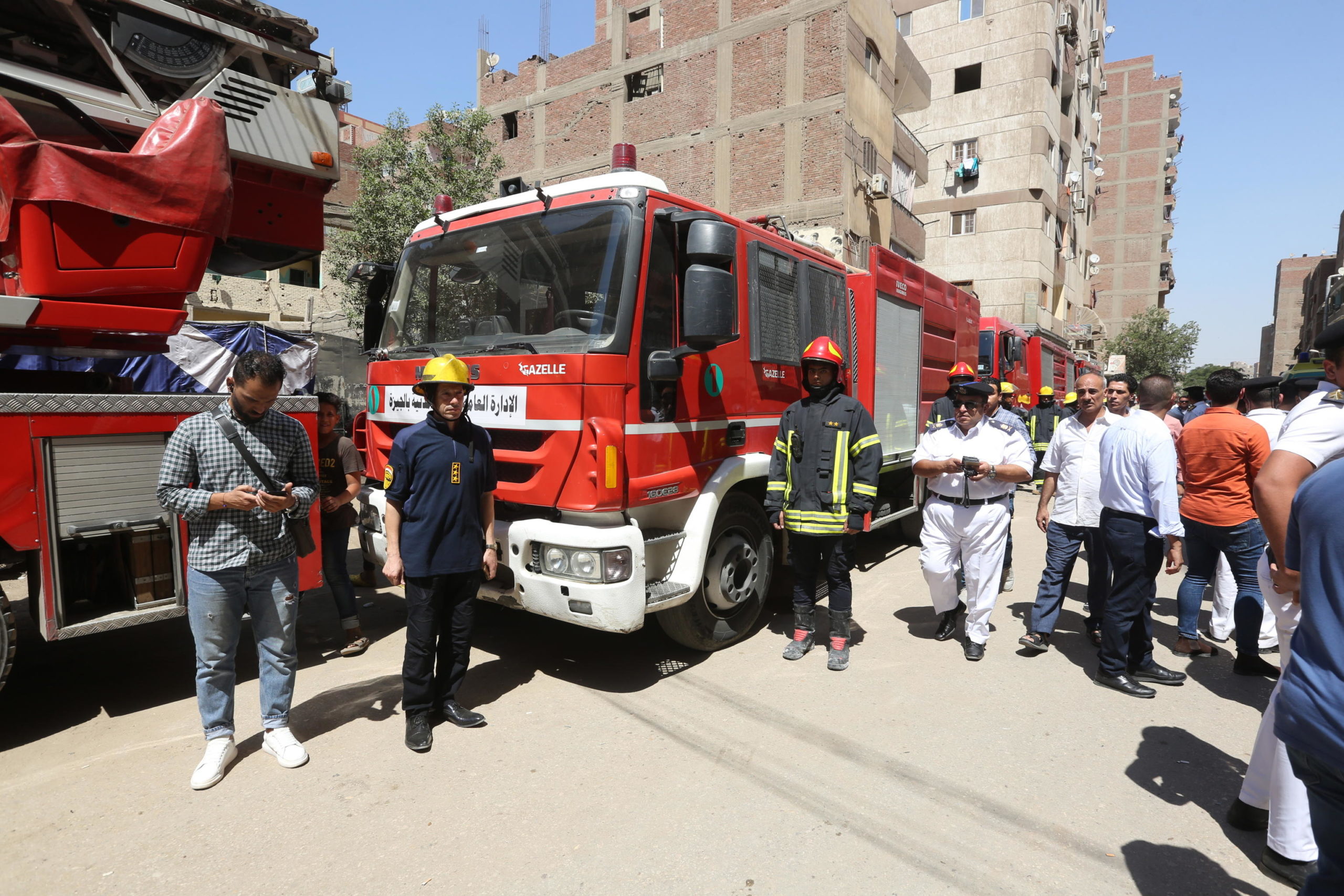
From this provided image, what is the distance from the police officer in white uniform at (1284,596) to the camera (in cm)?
243

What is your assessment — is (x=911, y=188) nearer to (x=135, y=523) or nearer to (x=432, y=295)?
(x=432, y=295)

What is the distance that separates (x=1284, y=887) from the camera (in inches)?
103

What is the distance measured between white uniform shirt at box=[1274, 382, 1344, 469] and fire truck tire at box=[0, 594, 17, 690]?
5.33m

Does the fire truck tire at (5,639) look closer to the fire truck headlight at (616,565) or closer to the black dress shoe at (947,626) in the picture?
the fire truck headlight at (616,565)

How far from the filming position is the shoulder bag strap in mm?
3270

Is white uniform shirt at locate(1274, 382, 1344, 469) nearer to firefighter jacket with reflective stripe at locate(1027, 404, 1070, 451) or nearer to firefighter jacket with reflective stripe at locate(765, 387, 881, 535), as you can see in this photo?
firefighter jacket with reflective stripe at locate(765, 387, 881, 535)

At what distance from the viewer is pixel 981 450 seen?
4816 millimetres

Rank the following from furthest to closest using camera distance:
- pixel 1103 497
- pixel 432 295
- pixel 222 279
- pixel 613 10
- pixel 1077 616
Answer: pixel 613 10, pixel 222 279, pixel 1077 616, pixel 432 295, pixel 1103 497

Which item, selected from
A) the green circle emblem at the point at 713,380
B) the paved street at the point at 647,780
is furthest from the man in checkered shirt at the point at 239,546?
the green circle emblem at the point at 713,380

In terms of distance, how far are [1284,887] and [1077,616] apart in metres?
3.55

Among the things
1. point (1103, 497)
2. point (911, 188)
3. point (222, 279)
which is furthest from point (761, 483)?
point (911, 188)

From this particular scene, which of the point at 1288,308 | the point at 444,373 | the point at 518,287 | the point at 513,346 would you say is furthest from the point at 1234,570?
the point at 1288,308

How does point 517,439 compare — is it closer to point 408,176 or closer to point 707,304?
point 707,304

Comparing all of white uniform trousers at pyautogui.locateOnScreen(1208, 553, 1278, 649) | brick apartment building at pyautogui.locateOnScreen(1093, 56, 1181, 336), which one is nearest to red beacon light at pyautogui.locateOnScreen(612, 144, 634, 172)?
white uniform trousers at pyautogui.locateOnScreen(1208, 553, 1278, 649)
